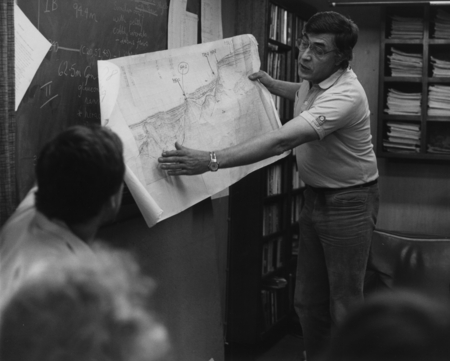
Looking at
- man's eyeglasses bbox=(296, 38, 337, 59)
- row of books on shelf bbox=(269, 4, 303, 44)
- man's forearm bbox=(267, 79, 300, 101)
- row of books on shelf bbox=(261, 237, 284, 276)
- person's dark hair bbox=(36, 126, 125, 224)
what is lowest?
Result: row of books on shelf bbox=(261, 237, 284, 276)

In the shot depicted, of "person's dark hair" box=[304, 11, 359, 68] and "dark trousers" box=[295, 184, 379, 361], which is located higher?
"person's dark hair" box=[304, 11, 359, 68]

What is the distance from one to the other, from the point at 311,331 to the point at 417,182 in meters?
1.76

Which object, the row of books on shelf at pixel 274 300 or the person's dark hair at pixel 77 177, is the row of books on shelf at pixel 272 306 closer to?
the row of books on shelf at pixel 274 300

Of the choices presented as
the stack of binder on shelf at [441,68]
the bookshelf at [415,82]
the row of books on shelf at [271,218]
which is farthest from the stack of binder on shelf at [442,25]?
→ the row of books on shelf at [271,218]

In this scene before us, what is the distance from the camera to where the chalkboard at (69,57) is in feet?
4.58

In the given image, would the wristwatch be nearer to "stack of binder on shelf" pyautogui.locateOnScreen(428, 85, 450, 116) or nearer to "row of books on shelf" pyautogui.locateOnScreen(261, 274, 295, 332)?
"row of books on shelf" pyautogui.locateOnScreen(261, 274, 295, 332)

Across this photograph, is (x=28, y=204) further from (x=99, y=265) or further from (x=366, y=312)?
(x=366, y=312)

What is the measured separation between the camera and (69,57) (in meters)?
1.54

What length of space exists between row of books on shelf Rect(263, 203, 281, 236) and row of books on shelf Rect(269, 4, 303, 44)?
90 centimetres

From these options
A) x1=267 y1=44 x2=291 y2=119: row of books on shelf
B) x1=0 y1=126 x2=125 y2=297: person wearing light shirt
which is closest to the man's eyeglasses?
x1=267 y1=44 x2=291 y2=119: row of books on shelf

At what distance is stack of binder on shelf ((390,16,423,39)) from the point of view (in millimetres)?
3426

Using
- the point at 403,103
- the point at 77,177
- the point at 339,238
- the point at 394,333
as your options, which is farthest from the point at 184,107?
the point at 403,103

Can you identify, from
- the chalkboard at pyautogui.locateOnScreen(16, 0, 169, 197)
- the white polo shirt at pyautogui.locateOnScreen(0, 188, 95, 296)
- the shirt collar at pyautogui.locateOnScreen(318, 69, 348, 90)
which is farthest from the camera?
the shirt collar at pyautogui.locateOnScreen(318, 69, 348, 90)

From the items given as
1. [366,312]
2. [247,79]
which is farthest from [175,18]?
[366,312]
